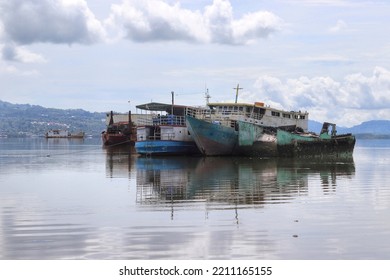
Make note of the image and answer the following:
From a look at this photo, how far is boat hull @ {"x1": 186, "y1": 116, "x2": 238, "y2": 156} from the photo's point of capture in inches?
1890

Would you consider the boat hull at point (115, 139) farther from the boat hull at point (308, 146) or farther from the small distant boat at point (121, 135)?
the boat hull at point (308, 146)

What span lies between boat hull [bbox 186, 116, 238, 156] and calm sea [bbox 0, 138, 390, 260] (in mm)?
17985

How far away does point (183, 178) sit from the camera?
30.5m

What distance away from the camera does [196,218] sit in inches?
661

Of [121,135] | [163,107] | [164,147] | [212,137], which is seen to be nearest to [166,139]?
[164,147]

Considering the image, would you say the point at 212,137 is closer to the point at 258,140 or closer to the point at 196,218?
the point at 258,140

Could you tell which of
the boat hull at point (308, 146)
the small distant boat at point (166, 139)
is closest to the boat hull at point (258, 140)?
the boat hull at point (308, 146)

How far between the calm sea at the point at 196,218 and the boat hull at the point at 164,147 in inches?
864

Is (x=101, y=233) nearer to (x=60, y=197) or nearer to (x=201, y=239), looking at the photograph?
(x=201, y=239)

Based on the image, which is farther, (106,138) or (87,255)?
(106,138)

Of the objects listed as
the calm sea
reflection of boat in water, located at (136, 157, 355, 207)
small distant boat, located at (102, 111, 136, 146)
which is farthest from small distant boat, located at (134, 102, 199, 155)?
small distant boat, located at (102, 111, 136, 146)

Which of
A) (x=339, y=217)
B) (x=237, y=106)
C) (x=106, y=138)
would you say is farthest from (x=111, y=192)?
(x=106, y=138)

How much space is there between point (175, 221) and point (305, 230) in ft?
12.0

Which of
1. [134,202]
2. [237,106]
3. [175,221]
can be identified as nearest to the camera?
[175,221]
